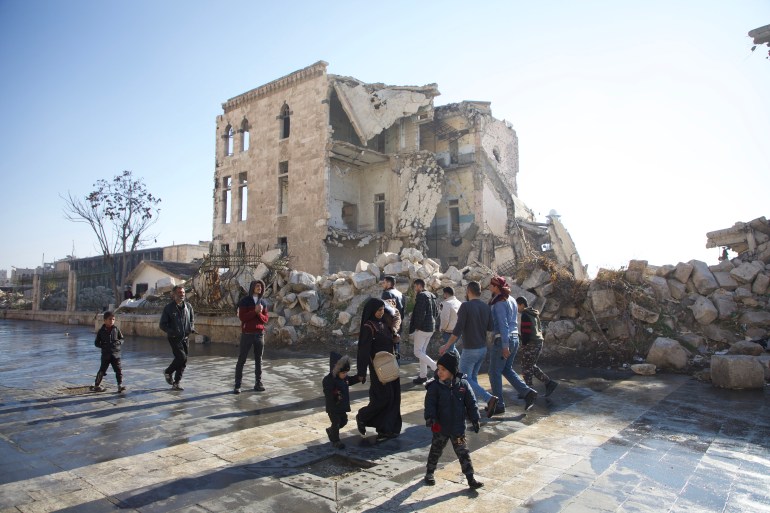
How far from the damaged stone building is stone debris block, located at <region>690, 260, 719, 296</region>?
13.1 m

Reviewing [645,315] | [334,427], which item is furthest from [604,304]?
[334,427]

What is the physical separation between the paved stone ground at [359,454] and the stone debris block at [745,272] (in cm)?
390

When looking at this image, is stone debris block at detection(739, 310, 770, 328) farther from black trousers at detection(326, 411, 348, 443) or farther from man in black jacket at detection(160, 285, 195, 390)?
man in black jacket at detection(160, 285, 195, 390)

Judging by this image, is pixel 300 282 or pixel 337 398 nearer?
pixel 337 398

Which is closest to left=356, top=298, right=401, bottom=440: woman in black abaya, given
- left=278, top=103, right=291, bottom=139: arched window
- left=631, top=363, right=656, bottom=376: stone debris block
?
left=631, top=363, right=656, bottom=376: stone debris block

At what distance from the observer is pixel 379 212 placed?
27250 mm

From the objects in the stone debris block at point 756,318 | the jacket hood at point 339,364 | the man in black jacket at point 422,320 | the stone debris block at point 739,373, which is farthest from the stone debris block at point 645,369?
the jacket hood at point 339,364

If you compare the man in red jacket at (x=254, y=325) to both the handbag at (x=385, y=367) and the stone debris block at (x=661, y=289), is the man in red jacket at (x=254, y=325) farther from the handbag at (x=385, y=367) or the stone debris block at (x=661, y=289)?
the stone debris block at (x=661, y=289)

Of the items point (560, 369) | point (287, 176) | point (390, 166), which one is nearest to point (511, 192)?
point (390, 166)

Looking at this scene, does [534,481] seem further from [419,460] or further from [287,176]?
[287,176]

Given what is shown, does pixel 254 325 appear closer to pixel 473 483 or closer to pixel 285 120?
pixel 473 483

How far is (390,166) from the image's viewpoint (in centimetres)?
2628

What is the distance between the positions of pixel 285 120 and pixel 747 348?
970 inches

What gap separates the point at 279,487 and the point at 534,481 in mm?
2143
